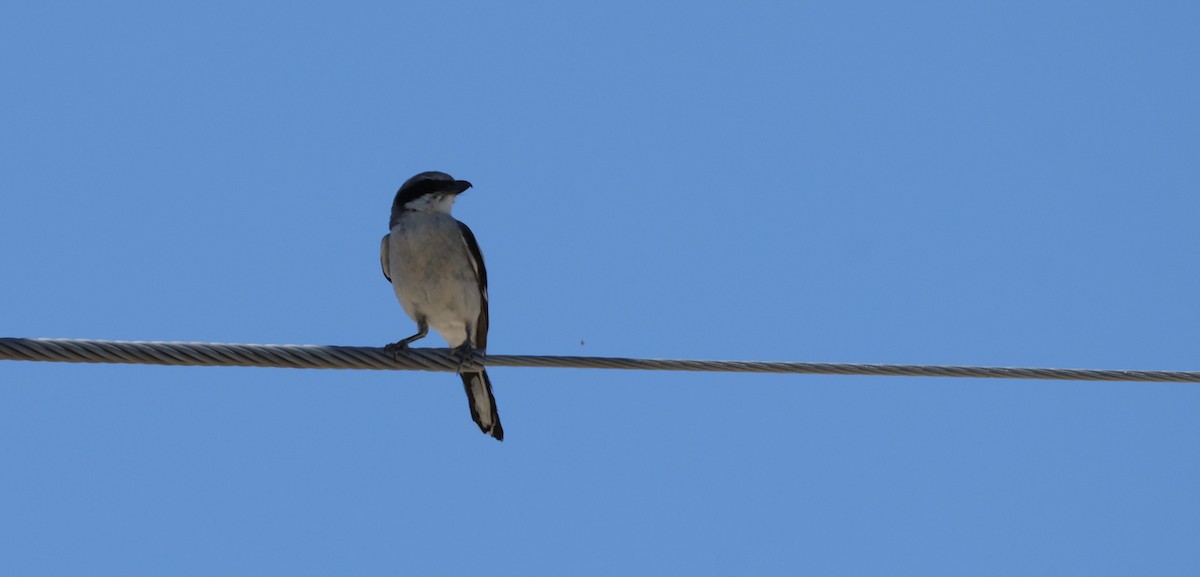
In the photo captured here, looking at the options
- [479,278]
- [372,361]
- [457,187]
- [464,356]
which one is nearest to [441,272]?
[479,278]

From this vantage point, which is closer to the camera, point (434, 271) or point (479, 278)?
point (434, 271)

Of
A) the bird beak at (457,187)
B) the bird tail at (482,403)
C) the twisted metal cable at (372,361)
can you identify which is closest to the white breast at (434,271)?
the bird beak at (457,187)

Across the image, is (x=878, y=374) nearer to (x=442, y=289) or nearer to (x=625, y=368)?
(x=625, y=368)

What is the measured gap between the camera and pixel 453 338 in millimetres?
9852

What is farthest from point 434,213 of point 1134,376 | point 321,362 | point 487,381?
point 1134,376

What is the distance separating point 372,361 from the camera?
21.6 feet

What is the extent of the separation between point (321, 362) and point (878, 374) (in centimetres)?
277

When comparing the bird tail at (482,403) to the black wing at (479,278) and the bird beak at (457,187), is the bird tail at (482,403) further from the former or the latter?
the bird beak at (457,187)

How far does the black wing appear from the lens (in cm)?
957

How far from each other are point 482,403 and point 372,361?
277 centimetres

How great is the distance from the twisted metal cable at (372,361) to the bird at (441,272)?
1874 millimetres

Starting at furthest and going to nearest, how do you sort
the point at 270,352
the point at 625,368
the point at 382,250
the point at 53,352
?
the point at 382,250
the point at 625,368
the point at 270,352
the point at 53,352

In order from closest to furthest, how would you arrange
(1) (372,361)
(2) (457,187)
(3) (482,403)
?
(1) (372,361), (3) (482,403), (2) (457,187)

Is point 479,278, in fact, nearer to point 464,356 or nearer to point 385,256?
point 385,256
